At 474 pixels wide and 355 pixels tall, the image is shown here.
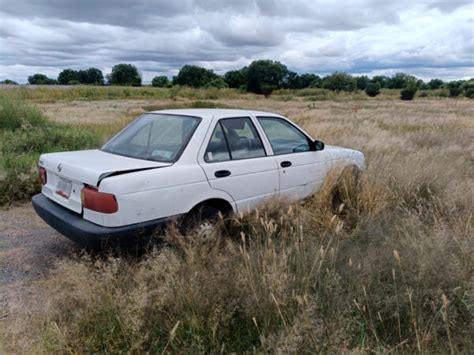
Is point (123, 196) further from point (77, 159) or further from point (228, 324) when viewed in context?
point (228, 324)

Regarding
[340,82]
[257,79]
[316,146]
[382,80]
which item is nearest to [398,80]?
[382,80]

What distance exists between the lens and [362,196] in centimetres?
480

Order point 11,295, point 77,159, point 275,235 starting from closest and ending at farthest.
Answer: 1. point 11,295
2. point 77,159
3. point 275,235

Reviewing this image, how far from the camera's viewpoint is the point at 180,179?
3.46 metres

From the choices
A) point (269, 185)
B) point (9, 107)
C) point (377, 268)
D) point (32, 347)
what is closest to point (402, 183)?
point (269, 185)

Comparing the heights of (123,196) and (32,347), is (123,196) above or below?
above

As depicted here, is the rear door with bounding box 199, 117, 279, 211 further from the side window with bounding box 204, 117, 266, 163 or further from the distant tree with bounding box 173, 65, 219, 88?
the distant tree with bounding box 173, 65, 219, 88

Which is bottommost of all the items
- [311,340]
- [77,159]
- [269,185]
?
[311,340]

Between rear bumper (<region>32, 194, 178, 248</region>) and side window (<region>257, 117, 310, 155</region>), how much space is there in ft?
5.94

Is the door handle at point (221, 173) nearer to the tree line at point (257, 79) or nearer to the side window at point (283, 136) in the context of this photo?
the side window at point (283, 136)

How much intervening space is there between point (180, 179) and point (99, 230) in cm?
85

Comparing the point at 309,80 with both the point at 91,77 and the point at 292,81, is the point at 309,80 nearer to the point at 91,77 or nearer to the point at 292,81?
the point at 292,81

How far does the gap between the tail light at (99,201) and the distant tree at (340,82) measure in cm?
7933

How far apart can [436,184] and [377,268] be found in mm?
3097
